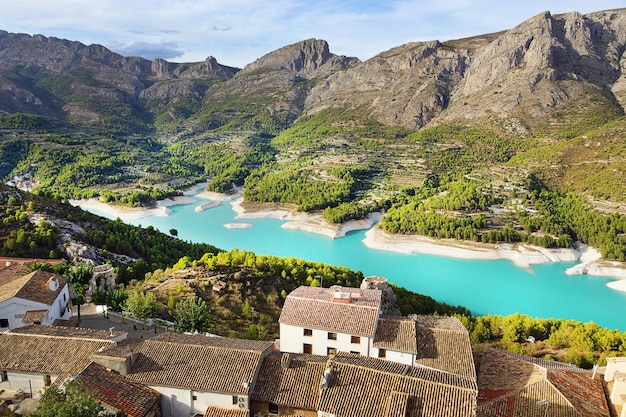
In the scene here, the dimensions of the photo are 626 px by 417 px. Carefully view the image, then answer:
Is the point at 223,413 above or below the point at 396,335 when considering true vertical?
below

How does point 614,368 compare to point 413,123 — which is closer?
point 614,368

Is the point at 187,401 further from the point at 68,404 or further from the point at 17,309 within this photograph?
the point at 17,309

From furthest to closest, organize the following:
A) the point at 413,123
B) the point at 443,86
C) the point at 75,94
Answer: the point at 75,94
the point at 443,86
the point at 413,123

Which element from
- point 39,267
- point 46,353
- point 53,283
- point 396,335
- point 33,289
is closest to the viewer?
point 46,353

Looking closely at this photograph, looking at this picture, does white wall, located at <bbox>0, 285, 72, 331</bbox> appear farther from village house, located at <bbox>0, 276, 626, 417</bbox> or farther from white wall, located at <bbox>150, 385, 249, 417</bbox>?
white wall, located at <bbox>150, 385, 249, 417</bbox>

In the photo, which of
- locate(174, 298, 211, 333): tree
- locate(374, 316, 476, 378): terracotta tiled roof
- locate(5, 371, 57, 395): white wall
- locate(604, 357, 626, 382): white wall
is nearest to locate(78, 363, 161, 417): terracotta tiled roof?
locate(5, 371, 57, 395): white wall

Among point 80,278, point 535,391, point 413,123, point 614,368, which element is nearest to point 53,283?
point 80,278
